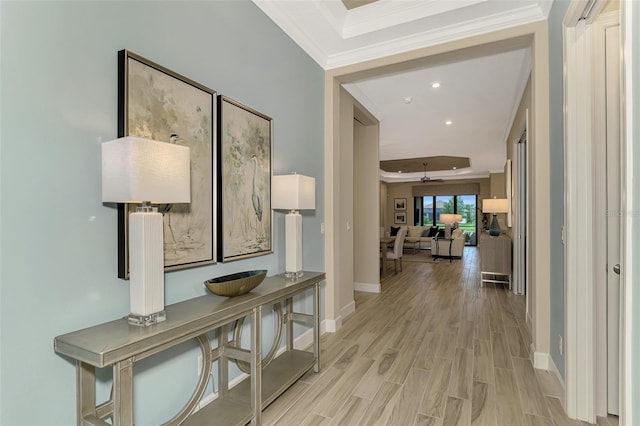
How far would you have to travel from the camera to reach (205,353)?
6.19ft

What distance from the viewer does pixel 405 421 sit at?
1.97 metres

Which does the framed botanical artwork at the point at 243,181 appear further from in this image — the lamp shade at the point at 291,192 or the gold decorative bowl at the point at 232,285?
the gold decorative bowl at the point at 232,285

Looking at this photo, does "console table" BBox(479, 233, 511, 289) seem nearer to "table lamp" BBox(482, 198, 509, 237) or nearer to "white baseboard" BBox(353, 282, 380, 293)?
"table lamp" BBox(482, 198, 509, 237)

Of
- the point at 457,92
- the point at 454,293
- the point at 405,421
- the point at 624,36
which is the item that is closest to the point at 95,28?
the point at 624,36

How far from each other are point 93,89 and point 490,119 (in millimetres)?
5714

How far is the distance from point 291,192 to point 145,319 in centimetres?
132

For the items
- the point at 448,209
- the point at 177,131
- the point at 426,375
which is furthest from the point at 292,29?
the point at 448,209

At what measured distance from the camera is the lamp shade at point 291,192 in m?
2.43

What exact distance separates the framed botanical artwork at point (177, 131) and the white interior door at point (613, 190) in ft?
7.76

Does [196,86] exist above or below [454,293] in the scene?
above

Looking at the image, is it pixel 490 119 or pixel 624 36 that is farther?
pixel 490 119

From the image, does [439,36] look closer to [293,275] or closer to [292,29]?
[292,29]

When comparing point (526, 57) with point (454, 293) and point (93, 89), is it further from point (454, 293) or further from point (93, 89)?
point (93, 89)

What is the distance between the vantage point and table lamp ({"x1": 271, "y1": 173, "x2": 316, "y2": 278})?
2.43 m
